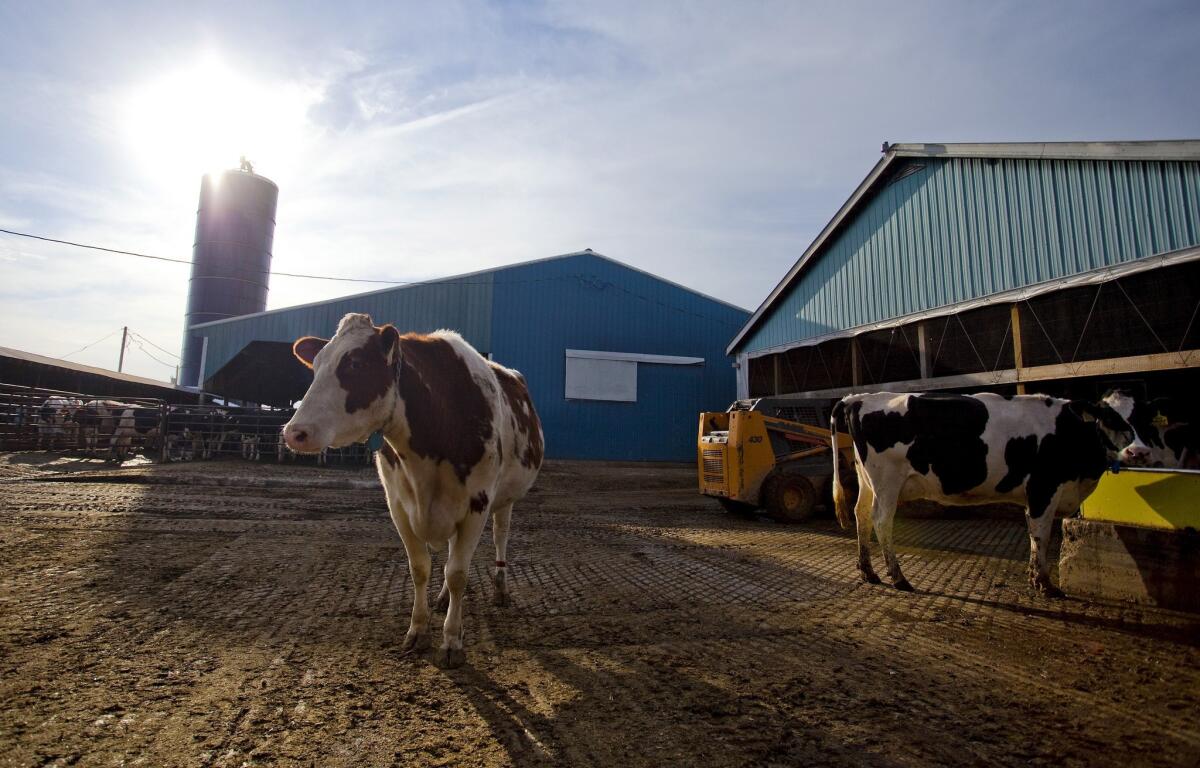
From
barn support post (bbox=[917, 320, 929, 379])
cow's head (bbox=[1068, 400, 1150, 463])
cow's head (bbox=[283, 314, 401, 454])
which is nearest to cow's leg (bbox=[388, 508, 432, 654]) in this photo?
cow's head (bbox=[283, 314, 401, 454])

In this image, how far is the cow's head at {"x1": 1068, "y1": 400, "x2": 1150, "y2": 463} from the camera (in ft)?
18.6

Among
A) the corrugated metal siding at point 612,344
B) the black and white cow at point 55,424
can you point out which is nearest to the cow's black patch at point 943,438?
the corrugated metal siding at point 612,344

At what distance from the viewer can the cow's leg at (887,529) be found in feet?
17.2

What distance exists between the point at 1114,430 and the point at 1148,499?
1.33 metres

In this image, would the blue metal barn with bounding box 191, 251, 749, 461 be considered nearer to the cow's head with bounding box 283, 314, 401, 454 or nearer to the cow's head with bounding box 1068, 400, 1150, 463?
the cow's head with bounding box 1068, 400, 1150, 463

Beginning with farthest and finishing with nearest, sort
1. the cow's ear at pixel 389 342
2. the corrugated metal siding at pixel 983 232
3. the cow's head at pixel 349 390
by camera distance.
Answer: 1. the corrugated metal siding at pixel 983 232
2. the cow's ear at pixel 389 342
3. the cow's head at pixel 349 390

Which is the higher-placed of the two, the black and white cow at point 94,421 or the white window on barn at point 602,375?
the white window on barn at point 602,375

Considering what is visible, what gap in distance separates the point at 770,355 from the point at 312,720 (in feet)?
52.7

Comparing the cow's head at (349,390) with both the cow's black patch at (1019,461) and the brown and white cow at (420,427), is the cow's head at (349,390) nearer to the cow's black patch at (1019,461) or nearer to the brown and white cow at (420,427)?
the brown and white cow at (420,427)

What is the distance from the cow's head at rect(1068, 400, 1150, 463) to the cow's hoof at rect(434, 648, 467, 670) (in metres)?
6.13

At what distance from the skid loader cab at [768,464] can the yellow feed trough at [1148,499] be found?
3.97 meters

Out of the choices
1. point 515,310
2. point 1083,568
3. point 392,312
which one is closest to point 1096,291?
point 1083,568

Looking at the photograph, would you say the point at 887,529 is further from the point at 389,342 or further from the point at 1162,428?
the point at 1162,428

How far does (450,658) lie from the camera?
3174 millimetres
